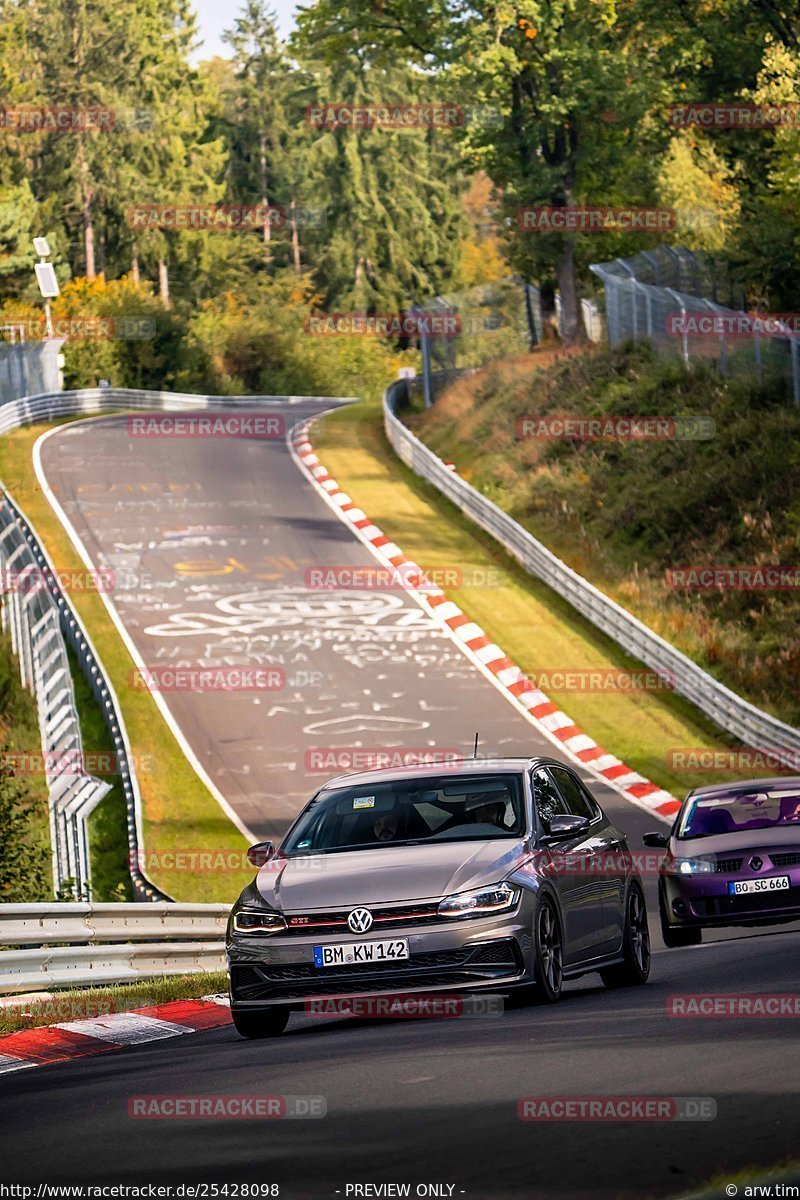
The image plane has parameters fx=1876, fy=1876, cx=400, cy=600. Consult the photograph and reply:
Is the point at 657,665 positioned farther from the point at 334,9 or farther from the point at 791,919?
the point at 334,9

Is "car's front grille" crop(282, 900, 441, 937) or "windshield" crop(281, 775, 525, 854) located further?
"windshield" crop(281, 775, 525, 854)

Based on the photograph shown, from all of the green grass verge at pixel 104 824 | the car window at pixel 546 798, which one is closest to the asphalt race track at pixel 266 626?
the green grass verge at pixel 104 824

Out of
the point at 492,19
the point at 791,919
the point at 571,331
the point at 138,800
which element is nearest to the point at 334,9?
the point at 492,19

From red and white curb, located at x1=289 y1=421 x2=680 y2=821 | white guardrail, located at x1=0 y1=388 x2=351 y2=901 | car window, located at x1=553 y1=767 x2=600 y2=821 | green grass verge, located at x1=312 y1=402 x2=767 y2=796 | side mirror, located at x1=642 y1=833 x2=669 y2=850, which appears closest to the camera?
car window, located at x1=553 y1=767 x2=600 y2=821

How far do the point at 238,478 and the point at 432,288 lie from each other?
69898mm

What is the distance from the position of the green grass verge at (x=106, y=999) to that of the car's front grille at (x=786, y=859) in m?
4.83

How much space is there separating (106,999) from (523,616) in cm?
2210

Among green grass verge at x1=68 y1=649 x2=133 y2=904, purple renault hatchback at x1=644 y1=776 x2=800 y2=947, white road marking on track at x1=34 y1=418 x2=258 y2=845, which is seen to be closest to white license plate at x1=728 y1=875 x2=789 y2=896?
purple renault hatchback at x1=644 y1=776 x2=800 y2=947

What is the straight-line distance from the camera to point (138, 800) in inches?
968

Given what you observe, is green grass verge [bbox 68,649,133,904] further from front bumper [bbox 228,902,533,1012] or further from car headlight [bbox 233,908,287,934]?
front bumper [bbox 228,902,533,1012]

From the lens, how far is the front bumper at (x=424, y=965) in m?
10.4

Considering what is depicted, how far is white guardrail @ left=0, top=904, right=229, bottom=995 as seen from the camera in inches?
484

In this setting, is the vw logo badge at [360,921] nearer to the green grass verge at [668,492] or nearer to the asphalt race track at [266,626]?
the asphalt race track at [266,626]

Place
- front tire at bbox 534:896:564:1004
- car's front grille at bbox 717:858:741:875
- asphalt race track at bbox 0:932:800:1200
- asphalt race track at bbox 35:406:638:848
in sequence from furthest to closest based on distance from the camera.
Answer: asphalt race track at bbox 35:406:638:848 → car's front grille at bbox 717:858:741:875 → front tire at bbox 534:896:564:1004 → asphalt race track at bbox 0:932:800:1200
